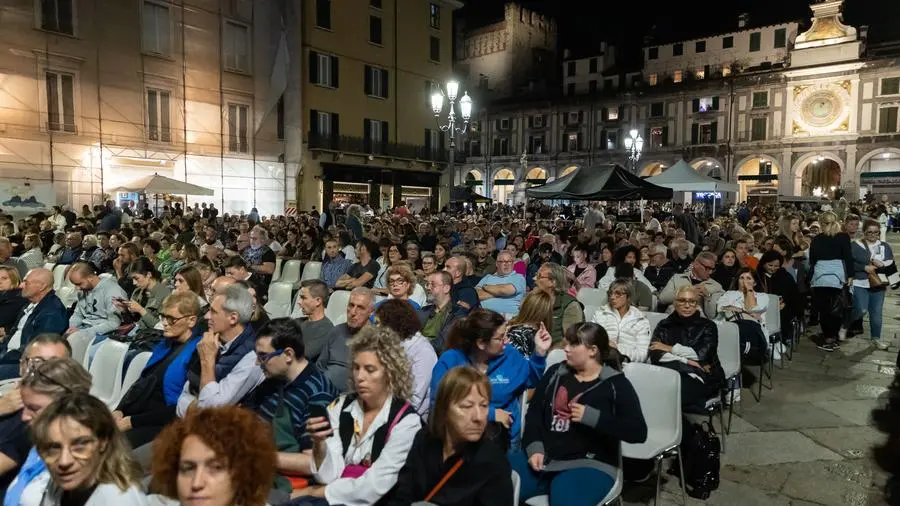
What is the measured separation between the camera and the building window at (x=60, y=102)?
1844 centimetres

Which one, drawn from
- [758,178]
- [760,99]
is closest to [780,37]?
[760,99]

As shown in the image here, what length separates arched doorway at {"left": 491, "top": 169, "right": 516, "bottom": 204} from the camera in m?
54.7

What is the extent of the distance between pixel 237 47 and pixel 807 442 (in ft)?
78.1

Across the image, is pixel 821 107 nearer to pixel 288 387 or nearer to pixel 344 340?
pixel 344 340

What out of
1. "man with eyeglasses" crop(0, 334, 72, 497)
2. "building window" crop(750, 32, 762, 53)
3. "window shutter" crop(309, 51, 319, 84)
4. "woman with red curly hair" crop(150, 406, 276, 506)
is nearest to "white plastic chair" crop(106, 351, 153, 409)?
"man with eyeglasses" crop(0, 334, 72, 497)

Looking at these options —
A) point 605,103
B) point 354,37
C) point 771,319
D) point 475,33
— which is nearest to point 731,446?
point 771,319

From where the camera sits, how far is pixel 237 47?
76.7 ft

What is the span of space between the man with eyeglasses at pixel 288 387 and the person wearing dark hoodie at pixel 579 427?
3.64ft

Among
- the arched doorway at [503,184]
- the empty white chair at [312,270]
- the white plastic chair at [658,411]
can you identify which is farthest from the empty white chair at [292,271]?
the arched doorway at [503,184]

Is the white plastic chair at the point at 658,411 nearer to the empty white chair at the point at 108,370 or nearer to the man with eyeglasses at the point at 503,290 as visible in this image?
the man with eyeglasses at the point at 503,290

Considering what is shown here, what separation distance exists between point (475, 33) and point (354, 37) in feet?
107

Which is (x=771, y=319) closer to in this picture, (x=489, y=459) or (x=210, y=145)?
(x=489, y=459)

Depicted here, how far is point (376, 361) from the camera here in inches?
108

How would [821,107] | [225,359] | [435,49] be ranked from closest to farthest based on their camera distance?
[225,359] → [435,49] → [821,107]
